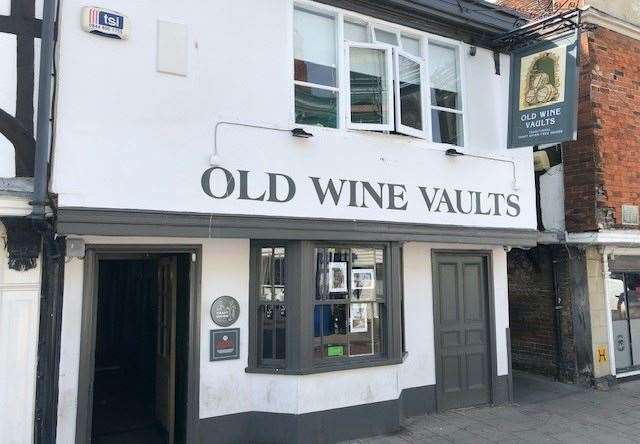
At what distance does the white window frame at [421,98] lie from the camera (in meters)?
6.57

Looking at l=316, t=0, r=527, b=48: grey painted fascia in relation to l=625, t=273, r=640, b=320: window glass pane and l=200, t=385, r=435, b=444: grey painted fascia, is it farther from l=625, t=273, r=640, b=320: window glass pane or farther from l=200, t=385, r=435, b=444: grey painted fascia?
l=625, t=273, r=640, b=320: window glass pane

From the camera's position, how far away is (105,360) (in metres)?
10.3

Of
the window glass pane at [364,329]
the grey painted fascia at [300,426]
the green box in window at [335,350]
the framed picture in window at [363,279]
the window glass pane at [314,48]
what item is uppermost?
the window glass pane at [314,48]

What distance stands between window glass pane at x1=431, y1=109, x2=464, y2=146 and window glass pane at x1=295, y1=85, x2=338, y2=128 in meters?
1.71

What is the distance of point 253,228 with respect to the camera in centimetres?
554

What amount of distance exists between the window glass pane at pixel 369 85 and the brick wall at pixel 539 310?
470 cm

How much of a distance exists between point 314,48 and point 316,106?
2.45 feet

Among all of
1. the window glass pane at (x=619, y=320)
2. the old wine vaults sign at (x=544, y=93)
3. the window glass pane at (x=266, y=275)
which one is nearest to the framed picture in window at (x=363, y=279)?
the window glass pane at (x=266, y=275)

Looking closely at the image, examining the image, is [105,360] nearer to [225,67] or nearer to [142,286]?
[142,286]

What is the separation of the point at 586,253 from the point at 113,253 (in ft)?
24.8

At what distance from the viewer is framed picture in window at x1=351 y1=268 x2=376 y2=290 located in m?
6.41

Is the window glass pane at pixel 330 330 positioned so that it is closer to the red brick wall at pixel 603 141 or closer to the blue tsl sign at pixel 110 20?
the blue tsl sign at pixel 110 20

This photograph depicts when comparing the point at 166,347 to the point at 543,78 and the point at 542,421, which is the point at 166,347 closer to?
the point at 542,421

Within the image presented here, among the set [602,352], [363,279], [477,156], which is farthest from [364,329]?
[602,352]
